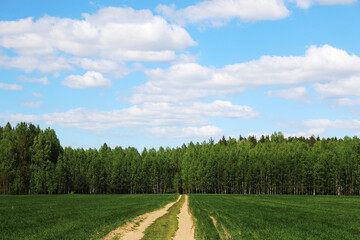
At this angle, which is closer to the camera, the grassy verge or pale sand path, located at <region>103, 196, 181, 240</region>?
pale sand path, located at <region>103, 196, 181, 240</region>

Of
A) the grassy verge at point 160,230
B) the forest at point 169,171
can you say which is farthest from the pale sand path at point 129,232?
the forest at point 169,171

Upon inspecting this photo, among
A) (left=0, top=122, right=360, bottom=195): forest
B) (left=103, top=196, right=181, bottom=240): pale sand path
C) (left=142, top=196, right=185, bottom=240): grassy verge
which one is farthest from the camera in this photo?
(left=0, top=122, right=360, bottom=195): forest

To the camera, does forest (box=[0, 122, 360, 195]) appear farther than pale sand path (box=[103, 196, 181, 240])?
Yes

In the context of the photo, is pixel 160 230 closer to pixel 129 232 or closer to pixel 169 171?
pixel 129 232

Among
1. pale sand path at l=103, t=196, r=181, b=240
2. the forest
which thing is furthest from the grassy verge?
the forest

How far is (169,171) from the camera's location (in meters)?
148

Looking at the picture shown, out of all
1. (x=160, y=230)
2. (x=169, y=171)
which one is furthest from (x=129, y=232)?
(x=169, y=171)

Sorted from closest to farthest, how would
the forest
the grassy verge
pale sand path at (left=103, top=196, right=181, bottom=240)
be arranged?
1. pale sand path at (left=103, top=196, right=181, bottom=240)
2. the grassy verge
3. the forest

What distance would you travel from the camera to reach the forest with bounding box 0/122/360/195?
10300 centimetres

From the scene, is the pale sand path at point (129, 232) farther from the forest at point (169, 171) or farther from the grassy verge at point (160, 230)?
the forest at point (169, 171)

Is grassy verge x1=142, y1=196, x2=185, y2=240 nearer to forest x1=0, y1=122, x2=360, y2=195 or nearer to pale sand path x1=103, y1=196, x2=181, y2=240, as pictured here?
pale sand path x1=103, y1=196, x2=181, y2=240

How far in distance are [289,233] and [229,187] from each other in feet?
373

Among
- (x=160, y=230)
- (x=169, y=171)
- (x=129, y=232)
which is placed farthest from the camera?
(x=169, y=171)

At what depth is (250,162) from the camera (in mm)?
131125
